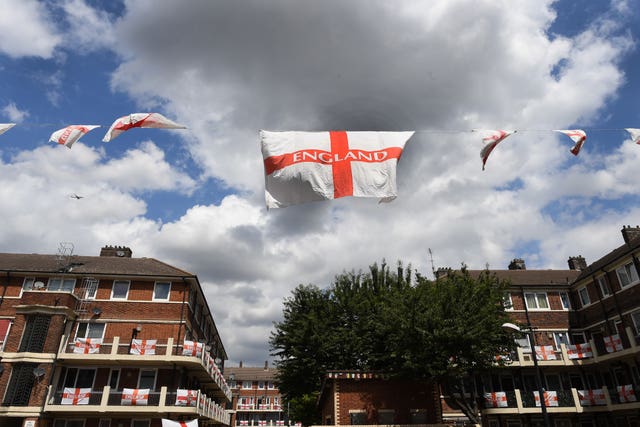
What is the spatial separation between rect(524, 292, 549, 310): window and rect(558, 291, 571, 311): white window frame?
51.8 inches

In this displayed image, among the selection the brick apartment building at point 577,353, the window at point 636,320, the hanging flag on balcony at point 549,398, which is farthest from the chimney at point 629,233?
the hanging flag on balcony at point 549,398

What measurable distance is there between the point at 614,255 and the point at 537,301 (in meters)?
6.44

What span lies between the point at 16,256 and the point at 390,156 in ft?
114

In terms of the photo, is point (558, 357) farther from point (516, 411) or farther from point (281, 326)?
point (281, 326)

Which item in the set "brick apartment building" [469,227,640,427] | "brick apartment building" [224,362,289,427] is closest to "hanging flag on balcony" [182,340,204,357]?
"brick apartment building" [469,227,640,427]

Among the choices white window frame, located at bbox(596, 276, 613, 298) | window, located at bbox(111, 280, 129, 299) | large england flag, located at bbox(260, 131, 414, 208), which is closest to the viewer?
large england flag, located at bbox(260, 131, 414, 208)

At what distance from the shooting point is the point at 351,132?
36.4 feet

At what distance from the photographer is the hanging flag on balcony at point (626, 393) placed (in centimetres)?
2633

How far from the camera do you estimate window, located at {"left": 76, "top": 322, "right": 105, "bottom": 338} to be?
93.6ft

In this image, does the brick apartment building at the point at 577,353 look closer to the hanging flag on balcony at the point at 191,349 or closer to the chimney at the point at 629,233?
the chimney at the point at 629,233

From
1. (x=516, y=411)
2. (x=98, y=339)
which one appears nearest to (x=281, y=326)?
(x=98, y=339)

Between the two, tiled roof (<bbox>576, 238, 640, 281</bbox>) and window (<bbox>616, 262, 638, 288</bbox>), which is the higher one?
tiled roof (<bbox>576, 238, 640, 281</bbox>)

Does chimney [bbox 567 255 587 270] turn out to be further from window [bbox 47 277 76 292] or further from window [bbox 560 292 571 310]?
window [bbox 47 277 76 292]

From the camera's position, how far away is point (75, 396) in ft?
83.1
